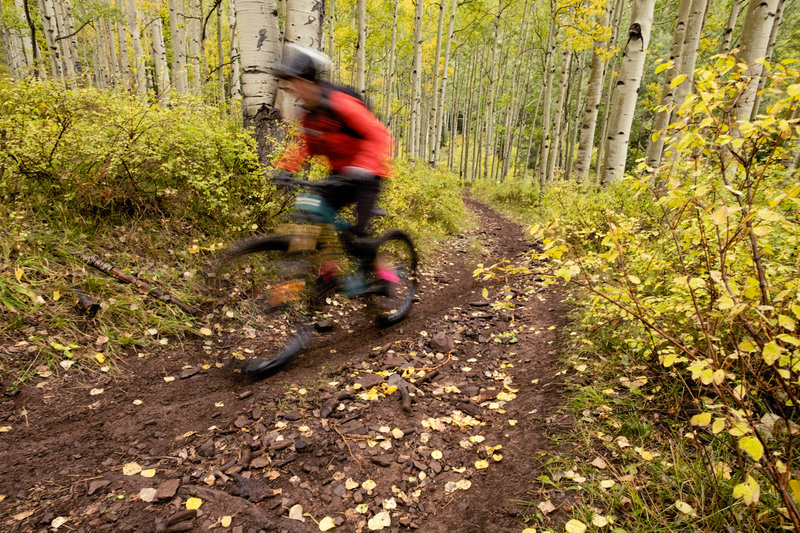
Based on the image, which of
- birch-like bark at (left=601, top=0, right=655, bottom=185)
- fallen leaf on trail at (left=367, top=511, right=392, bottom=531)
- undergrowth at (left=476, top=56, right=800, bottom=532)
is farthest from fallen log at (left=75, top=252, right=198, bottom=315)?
birch-like bark at (left=601, top=0, right=655, bottom=185)

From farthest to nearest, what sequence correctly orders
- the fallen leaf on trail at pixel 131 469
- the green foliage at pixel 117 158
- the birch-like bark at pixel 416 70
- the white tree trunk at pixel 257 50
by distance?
the birch-like bark at pixel 416 70 → the white tree trunk at pixel 257 50 → the green foliage at pixel 117 158 → the fallen leaf on trail at pixel 131 469

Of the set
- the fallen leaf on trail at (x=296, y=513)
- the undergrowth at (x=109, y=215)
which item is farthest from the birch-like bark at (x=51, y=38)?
the fallen leaf on trail at (x=296, y=513)

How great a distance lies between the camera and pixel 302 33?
5.48 m

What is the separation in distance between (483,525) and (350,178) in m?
3.02

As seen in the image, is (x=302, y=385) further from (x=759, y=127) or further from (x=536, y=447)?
(x=759, y=127)

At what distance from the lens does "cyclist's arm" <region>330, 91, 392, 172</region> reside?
11.3ft

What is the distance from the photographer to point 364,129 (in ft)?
11.8

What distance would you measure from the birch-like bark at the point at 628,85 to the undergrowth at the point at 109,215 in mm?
7663

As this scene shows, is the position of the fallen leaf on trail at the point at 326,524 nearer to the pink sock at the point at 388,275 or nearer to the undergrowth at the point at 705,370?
the undergrowth at the point at 705,370

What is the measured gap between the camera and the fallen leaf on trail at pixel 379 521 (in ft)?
7.70

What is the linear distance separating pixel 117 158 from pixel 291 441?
3.95 meters

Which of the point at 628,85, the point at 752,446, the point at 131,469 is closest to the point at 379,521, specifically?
the point at 131,469

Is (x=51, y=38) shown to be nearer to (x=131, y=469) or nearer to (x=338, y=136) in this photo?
(x=338, y=136)

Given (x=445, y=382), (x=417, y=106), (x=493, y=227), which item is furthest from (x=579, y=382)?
(x=417, y=106)
